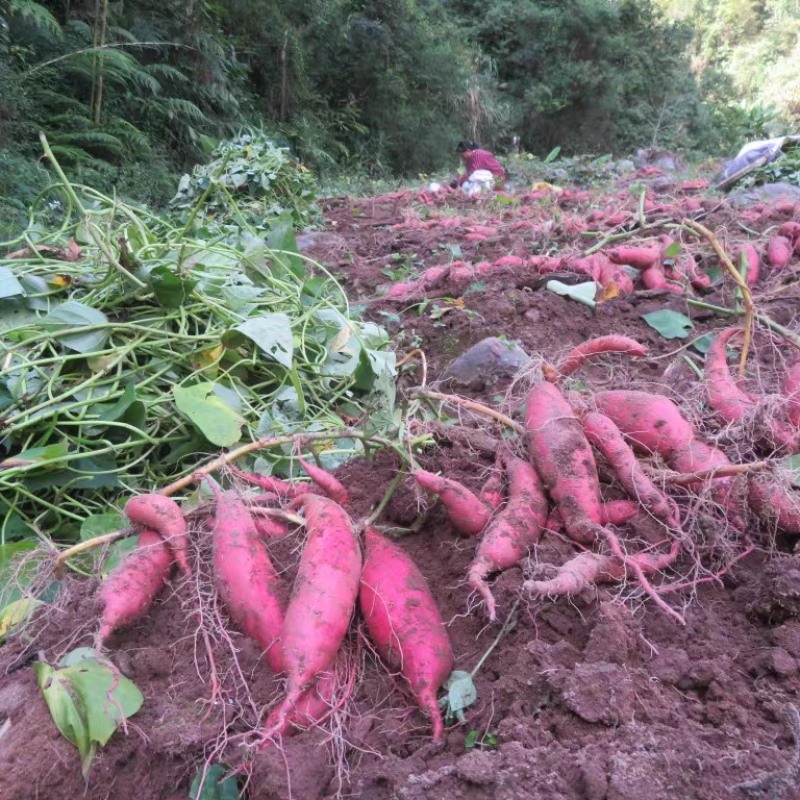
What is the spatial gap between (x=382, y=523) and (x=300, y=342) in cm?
108

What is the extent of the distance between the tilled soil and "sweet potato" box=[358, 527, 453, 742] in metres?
0.04

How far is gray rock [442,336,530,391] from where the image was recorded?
274 centimetres

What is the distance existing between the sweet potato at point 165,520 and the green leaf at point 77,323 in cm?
89

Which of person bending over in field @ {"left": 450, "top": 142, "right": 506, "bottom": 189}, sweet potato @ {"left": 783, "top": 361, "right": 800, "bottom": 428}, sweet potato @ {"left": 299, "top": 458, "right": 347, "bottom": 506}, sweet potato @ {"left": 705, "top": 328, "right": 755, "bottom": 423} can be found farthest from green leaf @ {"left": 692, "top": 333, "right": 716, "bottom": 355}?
person bending over in field @ {"left": 450, "top": 142, "right": 506, "bottom": 189}

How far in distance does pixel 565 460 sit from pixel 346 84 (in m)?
14.1

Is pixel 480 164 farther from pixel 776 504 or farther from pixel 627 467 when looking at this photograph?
pixel 776 504

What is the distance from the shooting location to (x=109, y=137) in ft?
24.9

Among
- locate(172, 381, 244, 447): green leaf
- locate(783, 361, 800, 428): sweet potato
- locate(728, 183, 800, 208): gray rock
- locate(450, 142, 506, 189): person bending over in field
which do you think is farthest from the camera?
locate(450, 142, 506, 189): person bending over in field

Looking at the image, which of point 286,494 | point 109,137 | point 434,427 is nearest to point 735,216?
point 434,427

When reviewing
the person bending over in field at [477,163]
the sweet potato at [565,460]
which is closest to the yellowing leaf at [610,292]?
the sweet potato at [565,460]

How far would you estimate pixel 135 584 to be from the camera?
4.28ft

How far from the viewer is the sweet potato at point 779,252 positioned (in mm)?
3562

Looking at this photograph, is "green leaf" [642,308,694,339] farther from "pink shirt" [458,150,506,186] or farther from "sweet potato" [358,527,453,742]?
"pink shirt" [458,150,506,186]

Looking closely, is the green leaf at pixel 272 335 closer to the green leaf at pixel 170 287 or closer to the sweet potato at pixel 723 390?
the green leaf at pixel 170 287
